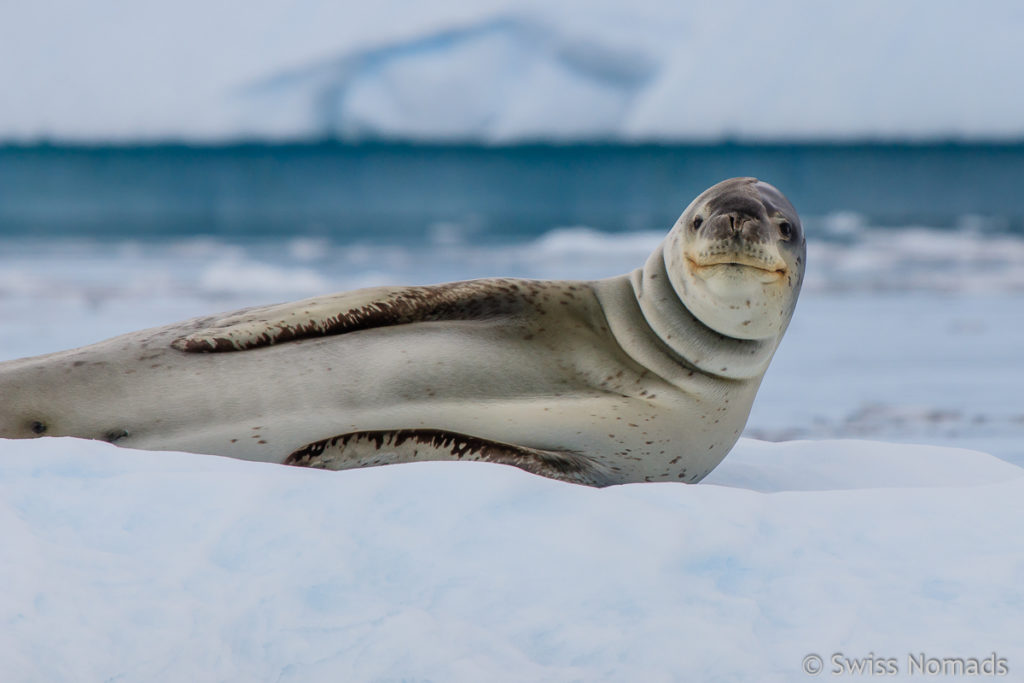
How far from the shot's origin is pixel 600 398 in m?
2.94

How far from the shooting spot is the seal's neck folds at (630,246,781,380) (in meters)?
2.96

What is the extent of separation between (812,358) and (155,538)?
7.94 metres

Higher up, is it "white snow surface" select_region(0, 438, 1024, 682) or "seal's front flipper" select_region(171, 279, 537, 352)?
"seal's front flipper" select_region(171, 279, 537, 352)

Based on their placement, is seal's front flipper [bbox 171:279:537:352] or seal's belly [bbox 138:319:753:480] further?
seal's front flipper [bbox 171:279:537:352]

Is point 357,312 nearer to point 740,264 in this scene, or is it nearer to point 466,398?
point 466,398

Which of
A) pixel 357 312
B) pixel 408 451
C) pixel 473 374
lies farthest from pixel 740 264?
pixel 357 312

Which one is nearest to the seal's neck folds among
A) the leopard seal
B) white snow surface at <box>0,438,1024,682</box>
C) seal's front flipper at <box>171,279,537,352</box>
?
the leopard seal

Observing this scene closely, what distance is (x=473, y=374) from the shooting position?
9.51ft

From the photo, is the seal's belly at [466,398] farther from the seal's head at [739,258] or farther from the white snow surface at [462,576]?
the white snow surface at [462,576]

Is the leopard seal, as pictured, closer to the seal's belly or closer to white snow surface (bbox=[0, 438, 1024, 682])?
the seal's belly

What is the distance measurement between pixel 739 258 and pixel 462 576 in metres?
1.10

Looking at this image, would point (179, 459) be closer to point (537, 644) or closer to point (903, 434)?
point (537, 644)

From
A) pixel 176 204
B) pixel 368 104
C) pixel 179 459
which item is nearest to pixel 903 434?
pixel 179 459

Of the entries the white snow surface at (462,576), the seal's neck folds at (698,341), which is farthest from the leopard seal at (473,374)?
the white snow surface at (462,576)
